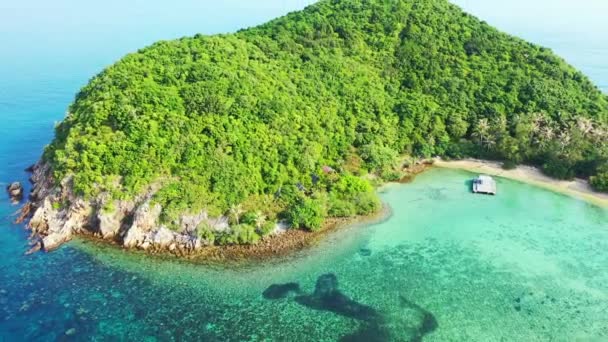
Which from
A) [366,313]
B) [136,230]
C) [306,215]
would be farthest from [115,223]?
[366,313]

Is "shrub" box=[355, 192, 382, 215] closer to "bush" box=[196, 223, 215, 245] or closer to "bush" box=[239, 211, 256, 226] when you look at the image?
"bush" box=[239, 211, 256, 226]

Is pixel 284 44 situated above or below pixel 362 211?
above

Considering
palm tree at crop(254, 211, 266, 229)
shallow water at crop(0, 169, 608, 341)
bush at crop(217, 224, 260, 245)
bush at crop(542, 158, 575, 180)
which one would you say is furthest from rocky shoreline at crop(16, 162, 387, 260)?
bush at crop(542, 158, 575, 180)

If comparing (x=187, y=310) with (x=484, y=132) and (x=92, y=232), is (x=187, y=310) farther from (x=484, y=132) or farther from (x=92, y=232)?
(x=484, y=132)

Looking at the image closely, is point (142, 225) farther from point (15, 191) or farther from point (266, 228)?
point (15, 191)

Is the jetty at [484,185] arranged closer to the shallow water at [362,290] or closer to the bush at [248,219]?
the shallow water at [362,290]

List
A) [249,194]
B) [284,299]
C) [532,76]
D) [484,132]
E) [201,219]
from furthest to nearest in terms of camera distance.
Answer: [532,76] < [484,132] < [249,194] < [201,219] < [284,299]

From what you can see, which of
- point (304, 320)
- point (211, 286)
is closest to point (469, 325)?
point (304, 320)
